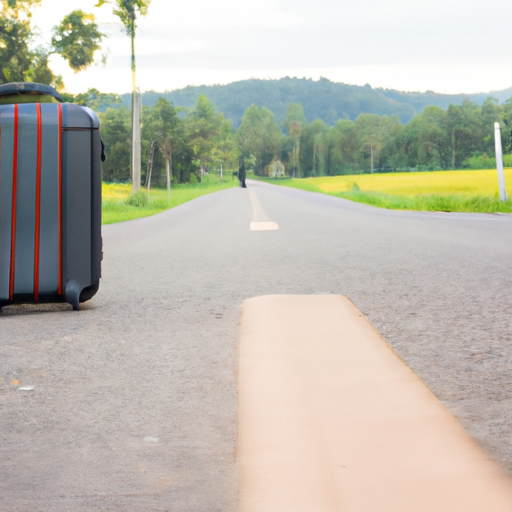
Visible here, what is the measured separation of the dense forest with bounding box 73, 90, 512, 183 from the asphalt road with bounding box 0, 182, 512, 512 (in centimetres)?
1809

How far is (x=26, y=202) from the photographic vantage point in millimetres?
4805

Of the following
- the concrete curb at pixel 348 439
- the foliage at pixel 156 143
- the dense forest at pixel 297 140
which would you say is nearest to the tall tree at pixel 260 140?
the dense forest at pixel 297 140

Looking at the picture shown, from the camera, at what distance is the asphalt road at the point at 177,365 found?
2307 millimetres

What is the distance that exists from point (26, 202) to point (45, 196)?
14 cm

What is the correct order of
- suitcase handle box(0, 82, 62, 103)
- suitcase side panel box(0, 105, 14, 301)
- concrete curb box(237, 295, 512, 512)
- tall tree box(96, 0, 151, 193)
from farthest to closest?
tall tree box(96, 0, 151, 193)
suitcase handle box(0, 82, 62, 103)
suitcase side panel box(0, 105, 14, 301)
concrete curb box(237, 295, 512, 512)

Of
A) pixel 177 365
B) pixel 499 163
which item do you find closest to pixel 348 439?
pixel 177 365

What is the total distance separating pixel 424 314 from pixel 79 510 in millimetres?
3240

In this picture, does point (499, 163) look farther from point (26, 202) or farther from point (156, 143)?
point (156, 143)

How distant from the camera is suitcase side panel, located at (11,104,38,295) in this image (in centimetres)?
479

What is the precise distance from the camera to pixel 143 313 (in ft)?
16.4

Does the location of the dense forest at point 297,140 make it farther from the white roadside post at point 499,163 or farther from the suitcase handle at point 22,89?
the suitcase handle at point 22,89

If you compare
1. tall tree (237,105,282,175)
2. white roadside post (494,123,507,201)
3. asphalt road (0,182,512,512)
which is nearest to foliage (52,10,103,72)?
white roadside post (494,123,507,201)

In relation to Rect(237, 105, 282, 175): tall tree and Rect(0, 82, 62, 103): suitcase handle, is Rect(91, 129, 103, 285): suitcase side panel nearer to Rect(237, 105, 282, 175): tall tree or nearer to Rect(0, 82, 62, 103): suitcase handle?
Rect(0, 82, 62, 103): suitcase handle

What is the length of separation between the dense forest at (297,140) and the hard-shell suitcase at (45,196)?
20.1m
